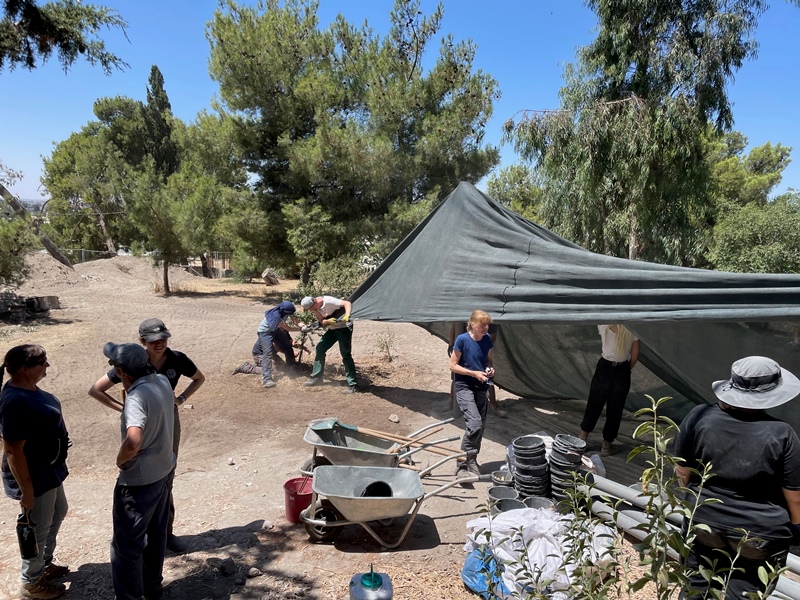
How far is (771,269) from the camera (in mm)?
13445

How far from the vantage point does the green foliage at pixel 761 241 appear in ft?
43.9

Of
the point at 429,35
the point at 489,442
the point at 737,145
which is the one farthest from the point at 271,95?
the point at 737,145

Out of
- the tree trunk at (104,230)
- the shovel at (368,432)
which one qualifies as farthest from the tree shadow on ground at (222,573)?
the tree trunk at (104,230)

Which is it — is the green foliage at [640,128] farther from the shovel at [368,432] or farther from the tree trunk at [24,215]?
the tree trunk at [24,215]

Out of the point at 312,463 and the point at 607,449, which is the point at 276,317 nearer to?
the point at 312,463

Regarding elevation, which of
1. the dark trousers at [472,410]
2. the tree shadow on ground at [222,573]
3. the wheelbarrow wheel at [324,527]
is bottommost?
the tree shadow on ground at [222,573]

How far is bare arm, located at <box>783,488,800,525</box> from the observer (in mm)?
2160

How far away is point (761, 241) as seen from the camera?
14.1m

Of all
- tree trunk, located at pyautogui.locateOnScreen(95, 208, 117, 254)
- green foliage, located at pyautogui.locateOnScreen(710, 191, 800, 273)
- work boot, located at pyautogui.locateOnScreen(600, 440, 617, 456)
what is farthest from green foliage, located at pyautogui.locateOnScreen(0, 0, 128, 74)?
tree trunk, located at pyautogui.locateOnScreen(95, 208, 117, 254)

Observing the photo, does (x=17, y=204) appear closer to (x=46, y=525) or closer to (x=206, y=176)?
(x=206, y=176)

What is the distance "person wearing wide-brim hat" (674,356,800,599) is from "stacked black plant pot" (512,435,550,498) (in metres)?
1.61

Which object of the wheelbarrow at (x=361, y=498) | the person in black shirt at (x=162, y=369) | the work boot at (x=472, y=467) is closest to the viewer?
the person in black shirt at (x=162, y=369)

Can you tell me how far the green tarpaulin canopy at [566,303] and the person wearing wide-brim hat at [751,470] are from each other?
54.4 inches

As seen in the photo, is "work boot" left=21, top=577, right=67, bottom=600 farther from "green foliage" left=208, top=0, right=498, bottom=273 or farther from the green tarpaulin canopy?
"green foliage" left=208, top=0, right=498, bottom=273
